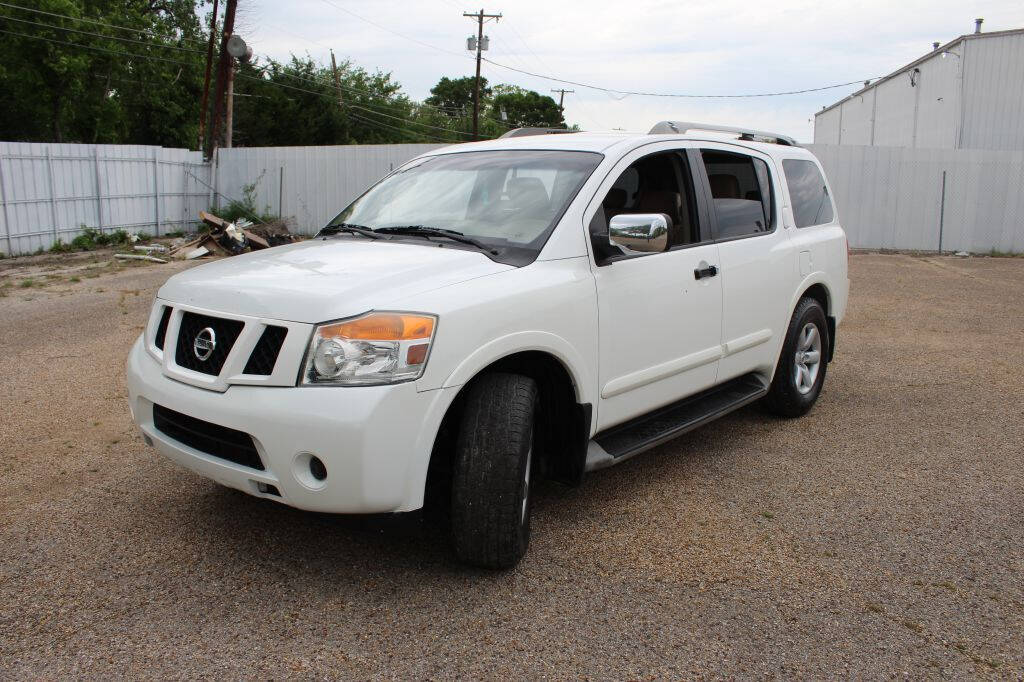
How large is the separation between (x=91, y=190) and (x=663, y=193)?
17.0 meters

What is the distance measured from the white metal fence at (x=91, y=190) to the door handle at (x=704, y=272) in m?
15.8

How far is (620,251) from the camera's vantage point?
3.83 meters

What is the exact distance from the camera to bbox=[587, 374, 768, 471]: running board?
3748mm

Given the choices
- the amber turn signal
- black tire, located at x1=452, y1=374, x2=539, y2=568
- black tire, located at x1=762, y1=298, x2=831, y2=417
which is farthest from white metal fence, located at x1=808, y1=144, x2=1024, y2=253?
the amber turn signal

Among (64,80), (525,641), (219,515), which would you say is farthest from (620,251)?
(64,80)

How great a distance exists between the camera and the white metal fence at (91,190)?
1619cm

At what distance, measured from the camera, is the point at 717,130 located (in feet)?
16.6

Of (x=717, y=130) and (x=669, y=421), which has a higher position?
(x=717, y=130)

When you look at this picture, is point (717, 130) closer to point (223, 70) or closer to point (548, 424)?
point (548, 424)

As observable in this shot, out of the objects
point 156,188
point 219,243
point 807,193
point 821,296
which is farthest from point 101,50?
point 821,296

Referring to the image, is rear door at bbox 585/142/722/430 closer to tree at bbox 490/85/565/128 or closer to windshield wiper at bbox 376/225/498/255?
windshield wiper at bbox 376/225/498/255

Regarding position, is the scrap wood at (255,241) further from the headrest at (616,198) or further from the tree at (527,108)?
the tree at (527,108)

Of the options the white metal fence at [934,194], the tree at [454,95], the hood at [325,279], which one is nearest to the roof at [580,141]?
the hood at [325,279]

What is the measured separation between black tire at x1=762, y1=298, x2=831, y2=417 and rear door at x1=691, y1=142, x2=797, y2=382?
6.7 inches
